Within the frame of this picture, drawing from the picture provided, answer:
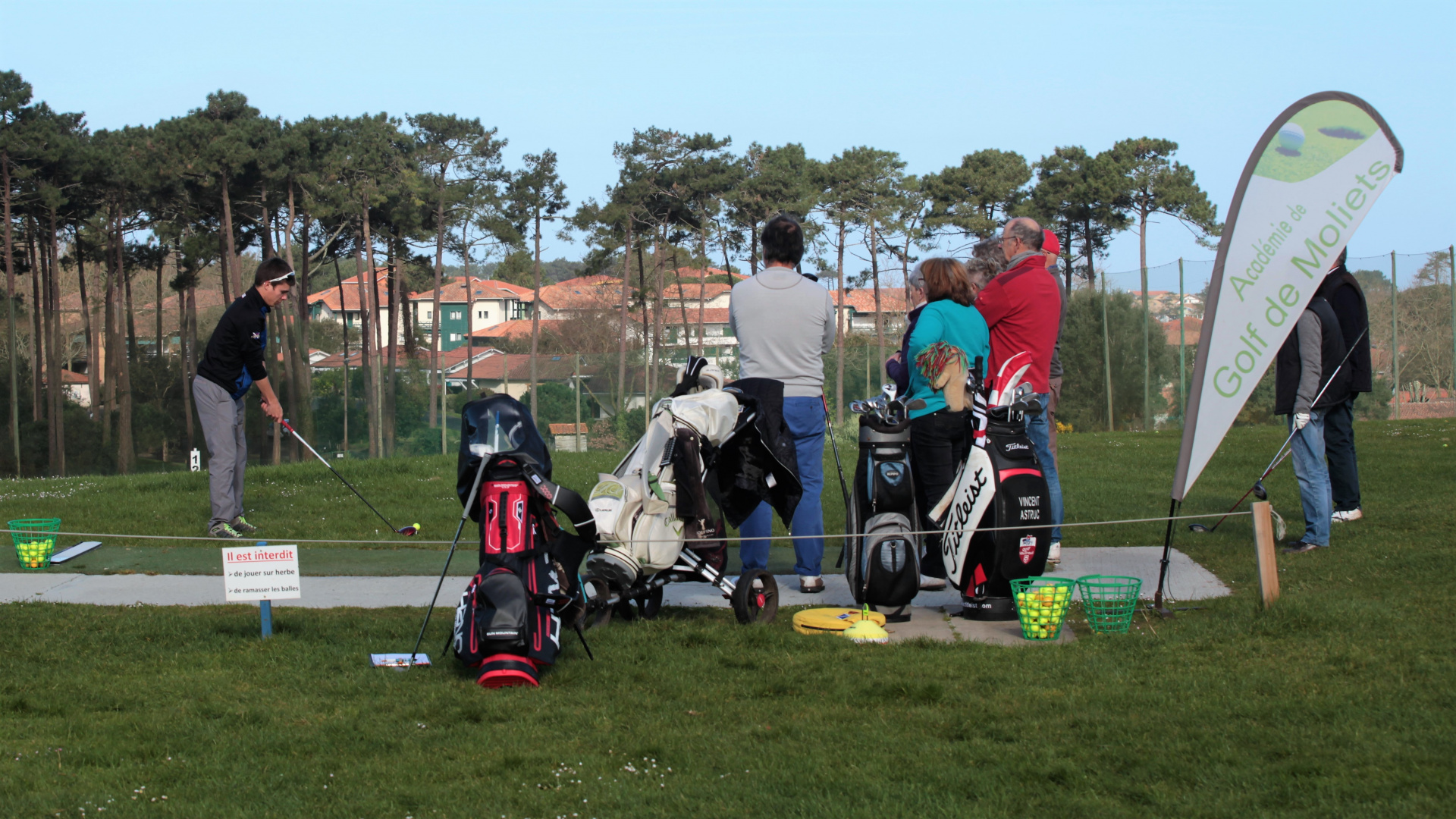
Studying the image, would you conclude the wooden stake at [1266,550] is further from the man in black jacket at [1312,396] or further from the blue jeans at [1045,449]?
the man in black jacket at [1312,396]

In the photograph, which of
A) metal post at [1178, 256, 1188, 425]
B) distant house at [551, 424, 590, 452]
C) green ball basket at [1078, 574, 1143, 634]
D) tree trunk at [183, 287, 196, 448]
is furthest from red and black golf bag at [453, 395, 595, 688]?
tree trunk at [183, 287, 196, 448]

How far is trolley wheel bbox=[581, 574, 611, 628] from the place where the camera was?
526cm

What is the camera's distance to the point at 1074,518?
8820 millimetres

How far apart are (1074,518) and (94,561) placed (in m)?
6.95

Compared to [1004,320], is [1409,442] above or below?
below

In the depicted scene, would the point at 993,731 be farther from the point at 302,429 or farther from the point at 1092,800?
the point at 302,429

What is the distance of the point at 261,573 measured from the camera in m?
5.11

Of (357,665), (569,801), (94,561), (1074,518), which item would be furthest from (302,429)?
(569,801)

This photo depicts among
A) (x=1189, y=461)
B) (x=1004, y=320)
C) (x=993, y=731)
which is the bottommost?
(x=993, y=731)

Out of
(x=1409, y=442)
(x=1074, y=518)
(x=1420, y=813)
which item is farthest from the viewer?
(x=1409, y=442)

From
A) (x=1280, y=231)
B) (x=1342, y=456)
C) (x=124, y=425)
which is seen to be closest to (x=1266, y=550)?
(x=1280, y=231)

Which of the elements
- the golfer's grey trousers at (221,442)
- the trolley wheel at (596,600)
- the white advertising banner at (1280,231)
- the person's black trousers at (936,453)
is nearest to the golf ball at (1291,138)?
the white advertising banner at (1280,231)

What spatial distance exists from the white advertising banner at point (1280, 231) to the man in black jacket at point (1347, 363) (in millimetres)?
2304

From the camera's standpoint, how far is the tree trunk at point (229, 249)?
33.6 metres
